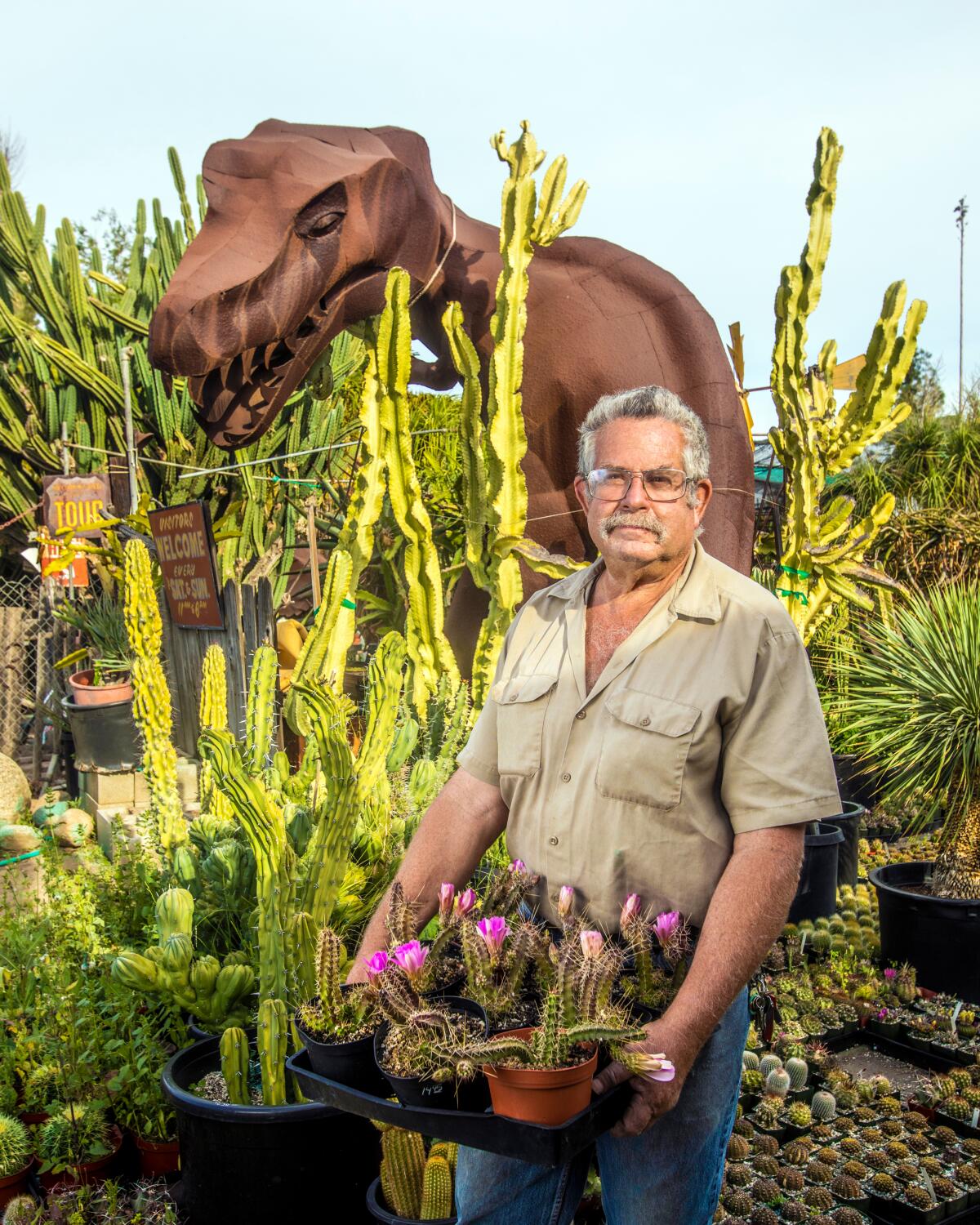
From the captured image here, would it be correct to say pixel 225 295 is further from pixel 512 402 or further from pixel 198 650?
pixel 198 650

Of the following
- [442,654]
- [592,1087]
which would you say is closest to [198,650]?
[442,654]

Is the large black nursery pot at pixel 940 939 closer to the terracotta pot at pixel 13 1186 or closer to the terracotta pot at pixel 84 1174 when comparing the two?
the terracotta pot at pixel 84 1174

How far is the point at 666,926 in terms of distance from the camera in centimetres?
165

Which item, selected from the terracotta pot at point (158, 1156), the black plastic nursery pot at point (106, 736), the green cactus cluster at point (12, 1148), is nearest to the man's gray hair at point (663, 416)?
the terracotta pot at point (158, 1156)

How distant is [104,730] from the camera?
714cm

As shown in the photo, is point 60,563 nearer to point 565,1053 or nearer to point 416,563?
point 416,563

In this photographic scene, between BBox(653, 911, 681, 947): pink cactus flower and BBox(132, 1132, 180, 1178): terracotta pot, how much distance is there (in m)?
1.76

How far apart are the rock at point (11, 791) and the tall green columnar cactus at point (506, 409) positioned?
3.87 metres

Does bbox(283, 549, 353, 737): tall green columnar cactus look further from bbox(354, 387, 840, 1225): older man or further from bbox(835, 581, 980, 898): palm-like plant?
bbox(354, 387, 840, 1225): older man

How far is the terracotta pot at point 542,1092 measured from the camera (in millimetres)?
1364

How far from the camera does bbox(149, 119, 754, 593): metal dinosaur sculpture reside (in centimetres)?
425

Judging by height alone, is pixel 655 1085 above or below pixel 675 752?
below

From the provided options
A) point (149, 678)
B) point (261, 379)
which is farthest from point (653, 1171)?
point (261, 379)

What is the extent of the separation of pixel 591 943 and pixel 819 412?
560cm
